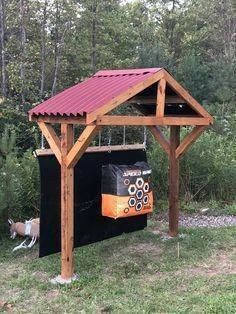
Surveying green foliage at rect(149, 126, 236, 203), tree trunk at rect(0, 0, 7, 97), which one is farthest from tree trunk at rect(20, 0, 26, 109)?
green foliage at rect(149, 126, 236, 203)

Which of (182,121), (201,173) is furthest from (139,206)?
(201,173)

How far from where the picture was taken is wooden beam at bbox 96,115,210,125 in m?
4.18

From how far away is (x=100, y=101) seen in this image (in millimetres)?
4227

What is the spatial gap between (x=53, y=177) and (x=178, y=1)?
17.0m

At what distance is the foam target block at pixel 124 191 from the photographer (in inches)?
201

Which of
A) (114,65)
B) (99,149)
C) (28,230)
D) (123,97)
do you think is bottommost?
(28,230)

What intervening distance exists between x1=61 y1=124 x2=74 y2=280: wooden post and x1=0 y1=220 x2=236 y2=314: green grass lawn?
0.20 m

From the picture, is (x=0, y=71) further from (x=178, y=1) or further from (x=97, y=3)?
(x=178, y=1)

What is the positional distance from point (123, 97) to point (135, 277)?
5.76 feet

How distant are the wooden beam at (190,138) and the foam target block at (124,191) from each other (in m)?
0.58

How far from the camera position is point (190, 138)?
18.5ft

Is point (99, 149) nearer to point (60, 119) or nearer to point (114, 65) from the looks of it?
point (60, 119)

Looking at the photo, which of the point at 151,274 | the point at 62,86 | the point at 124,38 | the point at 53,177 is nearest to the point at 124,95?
the point at 53,177

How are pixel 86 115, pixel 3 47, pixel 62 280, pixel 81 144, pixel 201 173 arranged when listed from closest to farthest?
pixel 86 115 < pixel 81 144 < pixel 62 280 < pixel 201 173 < pixel 3 47
